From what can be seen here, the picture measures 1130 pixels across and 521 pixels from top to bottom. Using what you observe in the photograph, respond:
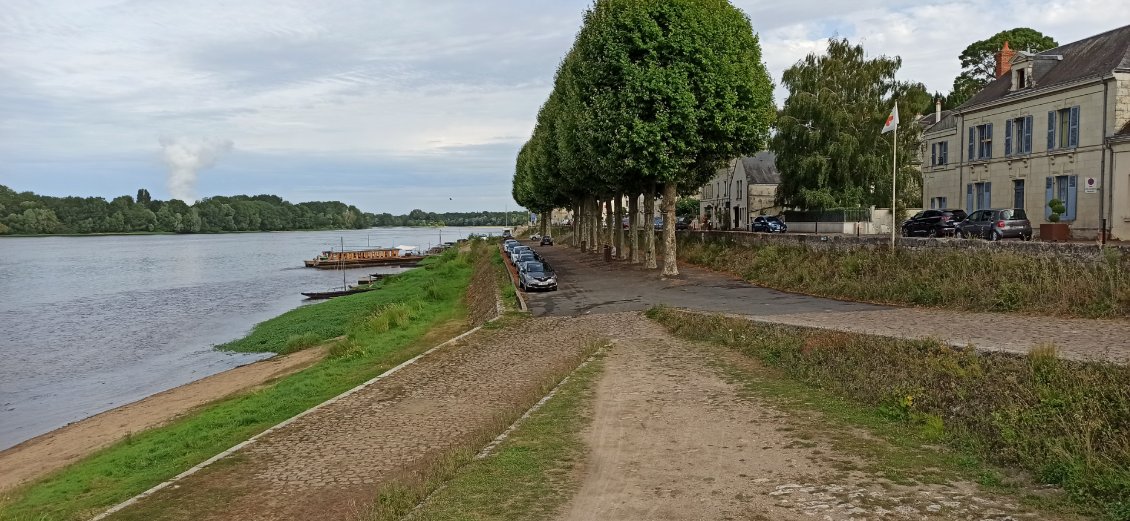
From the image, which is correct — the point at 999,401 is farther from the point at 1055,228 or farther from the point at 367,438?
the point at 1055,228

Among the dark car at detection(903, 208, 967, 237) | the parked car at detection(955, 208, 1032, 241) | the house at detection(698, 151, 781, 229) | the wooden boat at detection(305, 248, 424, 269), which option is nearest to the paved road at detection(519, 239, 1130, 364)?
the parked car at detection(955, 208, 1032, 241)

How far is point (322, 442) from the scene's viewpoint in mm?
12367

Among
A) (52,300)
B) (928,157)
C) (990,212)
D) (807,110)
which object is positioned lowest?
(52,300)

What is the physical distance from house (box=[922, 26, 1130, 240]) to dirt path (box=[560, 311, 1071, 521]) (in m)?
25.8

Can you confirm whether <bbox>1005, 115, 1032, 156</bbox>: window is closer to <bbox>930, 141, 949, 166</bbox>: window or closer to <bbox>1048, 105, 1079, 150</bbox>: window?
<bbox>1048, 105, 1079, 150</bbox>: window

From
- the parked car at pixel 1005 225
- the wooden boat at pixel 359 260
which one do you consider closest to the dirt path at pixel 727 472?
the parked car at pixel 1005 225

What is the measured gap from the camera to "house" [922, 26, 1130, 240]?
30.0m

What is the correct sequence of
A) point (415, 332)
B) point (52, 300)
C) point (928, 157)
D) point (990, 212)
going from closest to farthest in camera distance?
point (415, 332) → point (990, 212) → point (928, 157) → point (52, 300)

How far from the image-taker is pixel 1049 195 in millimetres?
33875

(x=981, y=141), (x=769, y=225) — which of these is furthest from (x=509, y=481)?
(x=769, y=225)

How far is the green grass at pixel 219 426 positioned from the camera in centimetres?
1206

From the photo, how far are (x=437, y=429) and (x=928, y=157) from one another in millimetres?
43372

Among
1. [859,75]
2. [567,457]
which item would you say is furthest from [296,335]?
[859,75]

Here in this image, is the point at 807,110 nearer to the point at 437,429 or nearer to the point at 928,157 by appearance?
the point at 928,157
